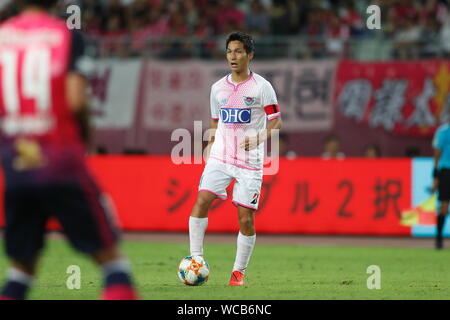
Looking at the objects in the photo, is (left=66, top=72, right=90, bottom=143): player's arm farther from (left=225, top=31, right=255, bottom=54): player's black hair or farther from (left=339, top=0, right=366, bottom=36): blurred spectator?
(left=339, top=0, right=366, bottom=36): blurred spectator

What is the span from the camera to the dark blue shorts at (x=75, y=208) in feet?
18.4

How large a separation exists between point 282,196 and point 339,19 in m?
5.18

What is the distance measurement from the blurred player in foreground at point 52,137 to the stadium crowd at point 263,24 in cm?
1539

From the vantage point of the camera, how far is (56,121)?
5.59m

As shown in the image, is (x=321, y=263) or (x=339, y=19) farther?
(x=339, y=19)

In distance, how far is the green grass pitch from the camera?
29.5 feet

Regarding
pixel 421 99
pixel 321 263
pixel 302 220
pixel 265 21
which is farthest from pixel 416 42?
pixel 321 263

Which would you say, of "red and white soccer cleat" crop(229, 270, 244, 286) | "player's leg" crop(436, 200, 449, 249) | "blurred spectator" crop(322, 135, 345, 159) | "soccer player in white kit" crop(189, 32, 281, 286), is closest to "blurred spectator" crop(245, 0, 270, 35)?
"blurred spectator" crop(322, 135, 345, 159)

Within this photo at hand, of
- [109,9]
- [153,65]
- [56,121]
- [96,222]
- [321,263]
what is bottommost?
[321,263]

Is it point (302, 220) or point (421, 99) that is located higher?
point (421, 99)

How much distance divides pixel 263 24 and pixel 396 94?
354cm

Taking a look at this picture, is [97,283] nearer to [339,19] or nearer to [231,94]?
[231,94]

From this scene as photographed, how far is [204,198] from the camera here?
32.8 feet

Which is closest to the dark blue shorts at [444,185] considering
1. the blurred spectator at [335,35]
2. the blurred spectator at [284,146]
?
the blurred spectator at [284,146]
